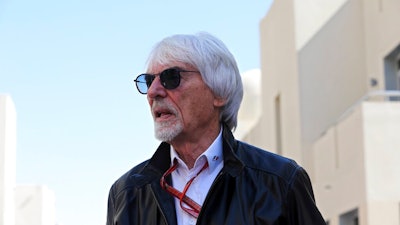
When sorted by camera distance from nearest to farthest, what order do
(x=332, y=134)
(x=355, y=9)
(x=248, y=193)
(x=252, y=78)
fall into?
(x=248, y=193) → (x=332, y=134) → (x=355, y=9) → (x=252, y=78)

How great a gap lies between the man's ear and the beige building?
1339cm

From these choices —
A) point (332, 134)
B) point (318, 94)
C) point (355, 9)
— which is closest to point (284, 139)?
point (318, 94)

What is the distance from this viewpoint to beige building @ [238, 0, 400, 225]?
56.0 ft

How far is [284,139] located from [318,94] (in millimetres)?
2365

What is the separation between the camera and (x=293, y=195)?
364cm

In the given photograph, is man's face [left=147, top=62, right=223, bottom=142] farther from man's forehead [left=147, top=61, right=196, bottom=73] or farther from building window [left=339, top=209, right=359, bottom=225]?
building window [left=339, top=209, right=359, bottom=225]

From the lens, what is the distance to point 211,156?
374 cm

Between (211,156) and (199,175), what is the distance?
8 cm

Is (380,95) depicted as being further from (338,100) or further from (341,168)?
(338,100)

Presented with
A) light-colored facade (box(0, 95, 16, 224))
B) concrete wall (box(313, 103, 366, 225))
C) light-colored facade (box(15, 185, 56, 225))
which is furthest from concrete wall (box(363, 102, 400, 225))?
light-colored facade (box(15, 185, 56, 225))

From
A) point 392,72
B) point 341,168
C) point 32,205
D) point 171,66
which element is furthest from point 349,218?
point 32,205

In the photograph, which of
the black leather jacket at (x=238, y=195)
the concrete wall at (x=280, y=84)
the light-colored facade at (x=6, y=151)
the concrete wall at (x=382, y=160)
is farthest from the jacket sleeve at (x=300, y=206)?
the light-colored facade at (x=6, y=151)

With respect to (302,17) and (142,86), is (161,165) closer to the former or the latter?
(142,86)

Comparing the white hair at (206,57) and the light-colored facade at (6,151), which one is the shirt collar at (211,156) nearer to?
the white hair at (206,57)
